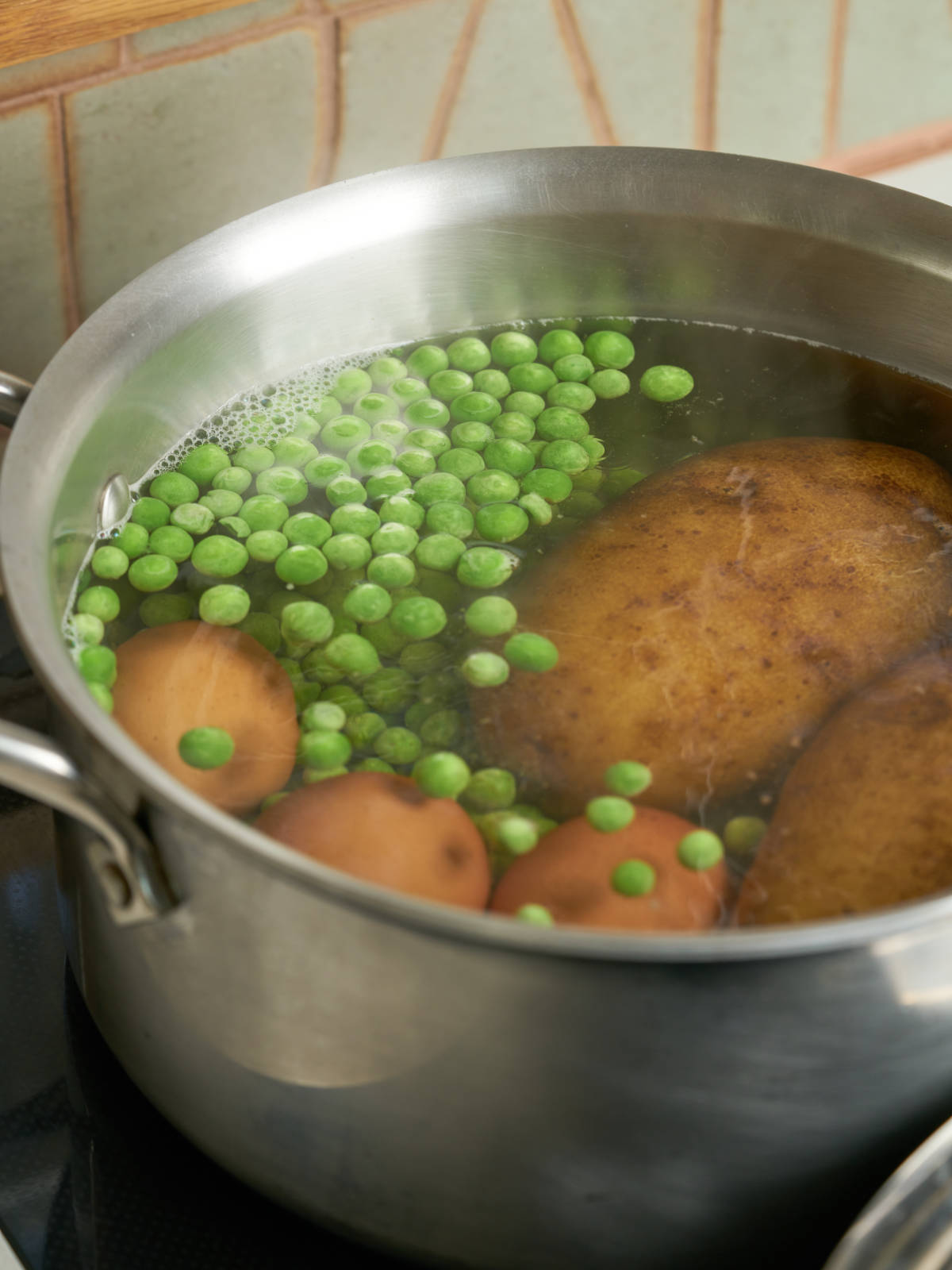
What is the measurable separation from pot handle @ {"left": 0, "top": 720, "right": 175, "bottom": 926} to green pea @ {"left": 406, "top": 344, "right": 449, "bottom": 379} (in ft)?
1.74

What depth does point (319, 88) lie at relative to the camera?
112 cm

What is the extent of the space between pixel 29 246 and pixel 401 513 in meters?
0.47

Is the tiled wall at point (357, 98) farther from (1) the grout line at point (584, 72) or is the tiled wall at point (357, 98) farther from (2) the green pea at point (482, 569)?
(2) the green pea at point (482, 569)

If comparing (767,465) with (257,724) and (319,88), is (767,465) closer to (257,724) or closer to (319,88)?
(257,724)

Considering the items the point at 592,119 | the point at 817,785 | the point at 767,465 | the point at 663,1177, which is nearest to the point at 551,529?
the point at 767,465

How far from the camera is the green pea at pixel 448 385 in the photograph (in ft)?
3.17

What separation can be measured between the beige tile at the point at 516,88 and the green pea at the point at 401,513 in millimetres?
542

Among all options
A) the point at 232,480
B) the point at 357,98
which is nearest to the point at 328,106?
the point at 357,98

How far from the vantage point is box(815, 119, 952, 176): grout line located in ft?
4.89

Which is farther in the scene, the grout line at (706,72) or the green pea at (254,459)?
the grout line at (706,72)

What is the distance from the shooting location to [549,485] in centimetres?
90

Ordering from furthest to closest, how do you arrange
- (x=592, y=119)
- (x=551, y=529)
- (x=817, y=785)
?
1. (x=592, y=119)
2. (x=551, y=529)
3. (x=817, y=785)

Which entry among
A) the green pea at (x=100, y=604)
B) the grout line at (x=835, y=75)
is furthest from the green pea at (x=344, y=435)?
the grout line at (x=835, y=75)

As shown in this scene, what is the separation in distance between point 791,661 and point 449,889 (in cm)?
30
